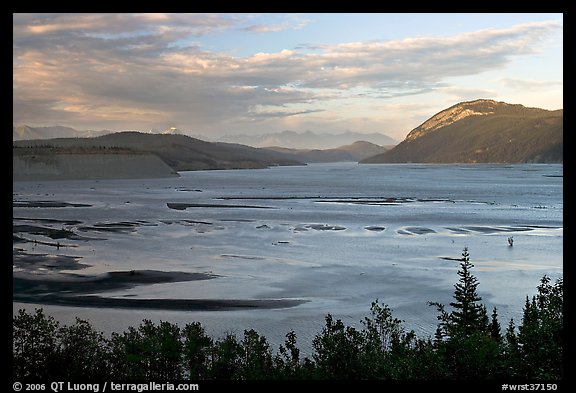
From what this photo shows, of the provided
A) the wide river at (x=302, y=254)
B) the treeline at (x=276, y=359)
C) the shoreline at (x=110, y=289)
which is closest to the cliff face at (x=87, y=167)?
the wide river at (x=302, y=254)

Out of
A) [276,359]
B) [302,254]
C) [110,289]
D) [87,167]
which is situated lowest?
[110,289]

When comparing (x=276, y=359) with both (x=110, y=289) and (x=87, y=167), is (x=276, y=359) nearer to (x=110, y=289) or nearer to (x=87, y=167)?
(x=110, y=289)

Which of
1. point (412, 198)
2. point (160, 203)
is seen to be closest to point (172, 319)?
point (160, 203)

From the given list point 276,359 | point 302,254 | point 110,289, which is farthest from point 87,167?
point 276,359

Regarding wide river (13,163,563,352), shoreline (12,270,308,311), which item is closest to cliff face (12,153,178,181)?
wide river (13,163,563,352)

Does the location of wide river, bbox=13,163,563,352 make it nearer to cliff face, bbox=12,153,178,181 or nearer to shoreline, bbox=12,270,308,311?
shoreline, bbox=12,270,308,311

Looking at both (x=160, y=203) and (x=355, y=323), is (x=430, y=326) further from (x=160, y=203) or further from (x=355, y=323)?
(x=160, y=203)
